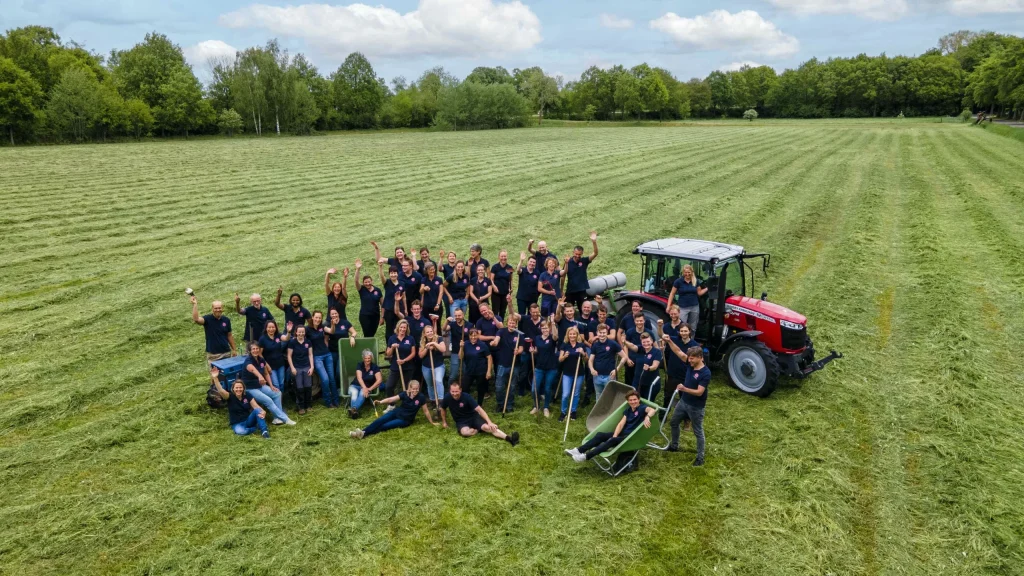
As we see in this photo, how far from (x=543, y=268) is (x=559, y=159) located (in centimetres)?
3164

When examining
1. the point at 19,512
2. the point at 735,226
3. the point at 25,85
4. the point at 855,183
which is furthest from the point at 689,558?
the point at 25,85

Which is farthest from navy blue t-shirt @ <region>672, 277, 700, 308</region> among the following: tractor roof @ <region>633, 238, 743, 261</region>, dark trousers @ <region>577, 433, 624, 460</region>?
dark trousers @ <region>577, 433, 624, 460</region>

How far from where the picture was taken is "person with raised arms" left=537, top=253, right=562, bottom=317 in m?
11.3

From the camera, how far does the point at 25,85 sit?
182 ft

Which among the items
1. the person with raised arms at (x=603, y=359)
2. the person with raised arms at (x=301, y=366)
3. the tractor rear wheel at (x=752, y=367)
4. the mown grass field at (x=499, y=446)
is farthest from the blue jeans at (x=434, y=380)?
the tractor rear wheel at (x=752, y=367)

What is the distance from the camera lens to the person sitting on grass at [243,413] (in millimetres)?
8695

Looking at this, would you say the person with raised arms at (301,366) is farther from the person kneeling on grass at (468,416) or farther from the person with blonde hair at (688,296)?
the person with blonde hair at (688,296)

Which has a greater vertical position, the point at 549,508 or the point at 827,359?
the point at 827,359

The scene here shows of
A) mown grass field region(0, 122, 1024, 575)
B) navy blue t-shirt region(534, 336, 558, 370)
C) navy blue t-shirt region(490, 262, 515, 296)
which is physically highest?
navy blue t-shirt region(490, 262, 515, 296)

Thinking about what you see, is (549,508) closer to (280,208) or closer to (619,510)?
(619,510)

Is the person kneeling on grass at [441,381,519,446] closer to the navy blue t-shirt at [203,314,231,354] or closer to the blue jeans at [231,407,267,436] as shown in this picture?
the blue jeans at [231,407,267,436]

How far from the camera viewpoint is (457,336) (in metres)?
9.88

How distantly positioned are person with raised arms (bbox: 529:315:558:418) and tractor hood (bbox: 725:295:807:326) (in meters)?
3.14

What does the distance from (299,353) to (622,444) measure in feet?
16.6
